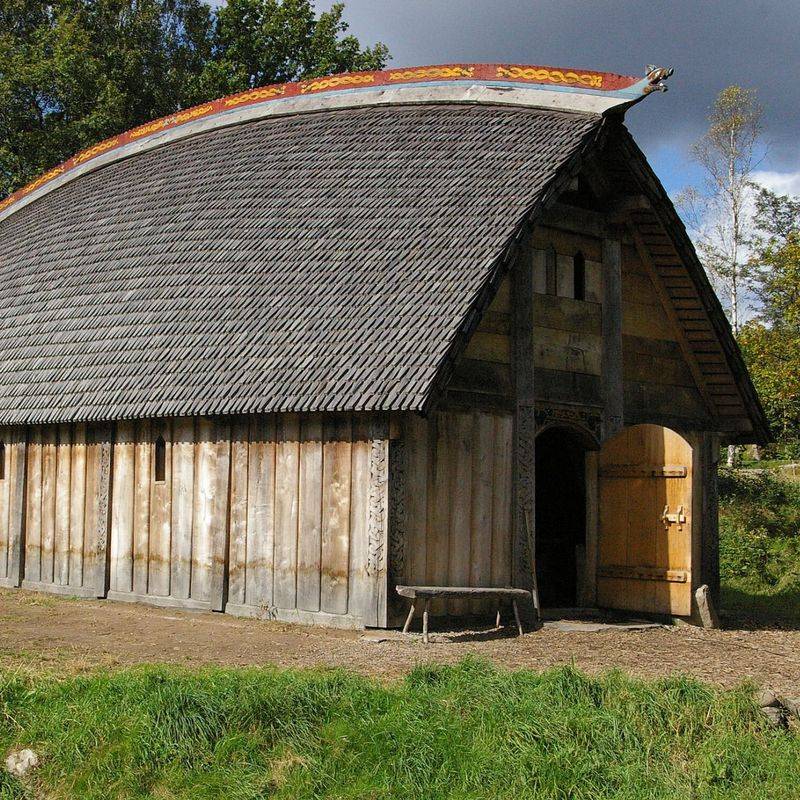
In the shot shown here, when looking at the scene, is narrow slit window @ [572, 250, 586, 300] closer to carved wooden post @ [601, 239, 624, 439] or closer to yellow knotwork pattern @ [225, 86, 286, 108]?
carved wooden post @ [601, 239, 624, 439]

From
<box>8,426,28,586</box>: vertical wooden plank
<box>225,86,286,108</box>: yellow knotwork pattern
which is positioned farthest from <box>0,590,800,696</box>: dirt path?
<box>225,86,286,108</box>: yellow knotwork pattern

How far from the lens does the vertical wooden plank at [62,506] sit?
1482 cm

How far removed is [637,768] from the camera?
684 centimetres

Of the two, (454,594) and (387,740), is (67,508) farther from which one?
(387,740)

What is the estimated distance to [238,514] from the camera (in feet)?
42.1

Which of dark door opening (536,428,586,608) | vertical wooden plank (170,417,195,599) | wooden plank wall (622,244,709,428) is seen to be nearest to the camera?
vertical wooden plank (170,417,195,599)

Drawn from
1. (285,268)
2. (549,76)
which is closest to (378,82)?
(549,76)

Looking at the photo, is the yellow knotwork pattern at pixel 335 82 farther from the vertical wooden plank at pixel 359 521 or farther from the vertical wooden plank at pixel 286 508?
the vertical wooden plank at pixel 359 521

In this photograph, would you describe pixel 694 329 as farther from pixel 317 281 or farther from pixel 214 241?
pixel 214 241

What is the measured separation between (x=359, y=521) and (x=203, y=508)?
2418 mm

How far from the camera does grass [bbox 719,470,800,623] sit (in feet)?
A: 54.4

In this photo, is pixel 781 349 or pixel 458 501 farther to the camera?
pixel 781 349

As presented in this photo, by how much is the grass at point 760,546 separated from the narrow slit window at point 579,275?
476 centimetres

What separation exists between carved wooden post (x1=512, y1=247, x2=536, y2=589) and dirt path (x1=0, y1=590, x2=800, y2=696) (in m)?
0.85
